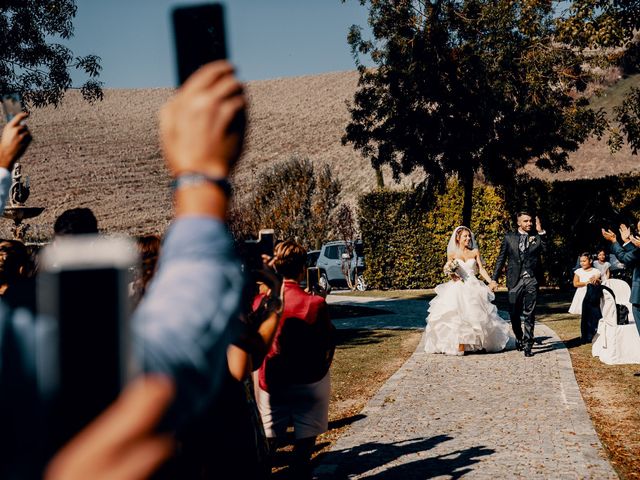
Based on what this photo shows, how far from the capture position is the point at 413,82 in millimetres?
22172

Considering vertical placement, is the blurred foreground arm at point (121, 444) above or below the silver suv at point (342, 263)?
above

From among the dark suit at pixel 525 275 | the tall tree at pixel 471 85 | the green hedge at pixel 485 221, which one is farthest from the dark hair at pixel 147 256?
the green hedge at pixel 485 221

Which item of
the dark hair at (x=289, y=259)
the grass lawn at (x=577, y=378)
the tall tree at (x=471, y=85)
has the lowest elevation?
the grass lawn at (x=577, y=378)

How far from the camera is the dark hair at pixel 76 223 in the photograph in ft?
9.04

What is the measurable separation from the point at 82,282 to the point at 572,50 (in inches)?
931

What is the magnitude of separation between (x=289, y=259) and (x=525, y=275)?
26.2 feet

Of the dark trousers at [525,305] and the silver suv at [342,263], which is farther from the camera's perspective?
the silver suv at [342,263]

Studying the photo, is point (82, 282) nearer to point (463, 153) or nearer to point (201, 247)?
point (201, 247)

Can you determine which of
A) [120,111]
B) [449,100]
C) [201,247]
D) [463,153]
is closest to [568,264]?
[463,153]

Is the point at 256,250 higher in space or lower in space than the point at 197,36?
lower

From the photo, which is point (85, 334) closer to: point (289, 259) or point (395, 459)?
point (289, 259)

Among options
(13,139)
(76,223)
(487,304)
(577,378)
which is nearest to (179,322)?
(13,139)

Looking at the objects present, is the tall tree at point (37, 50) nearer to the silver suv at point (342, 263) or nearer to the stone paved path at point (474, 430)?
the stone paved path at point (474, 430)

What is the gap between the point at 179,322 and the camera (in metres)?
0.91
